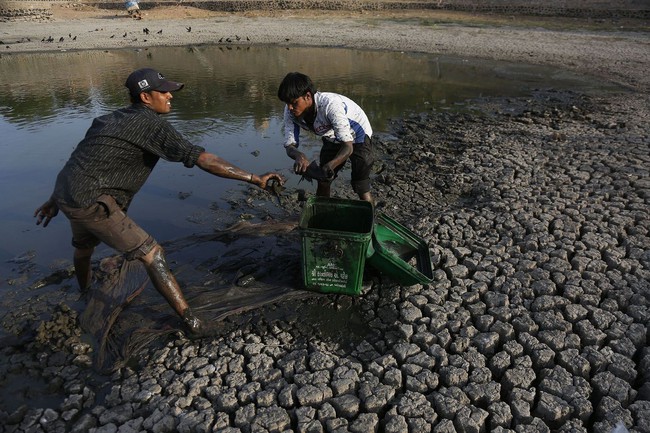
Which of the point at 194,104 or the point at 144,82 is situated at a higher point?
the point at 144,82

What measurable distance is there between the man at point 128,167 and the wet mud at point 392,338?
64 cm

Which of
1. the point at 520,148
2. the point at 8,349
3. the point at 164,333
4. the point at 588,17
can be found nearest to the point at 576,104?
the point at 520,148

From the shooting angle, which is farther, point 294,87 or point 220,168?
point 294,87

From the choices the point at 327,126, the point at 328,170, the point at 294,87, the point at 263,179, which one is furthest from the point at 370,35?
the point at 263,179

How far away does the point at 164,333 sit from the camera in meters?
3.75

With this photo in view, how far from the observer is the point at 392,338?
3.68m

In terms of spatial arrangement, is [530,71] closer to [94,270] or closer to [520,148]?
[520,148]

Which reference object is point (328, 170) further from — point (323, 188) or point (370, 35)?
point (370, 35)

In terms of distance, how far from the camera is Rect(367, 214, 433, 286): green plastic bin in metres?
3.97

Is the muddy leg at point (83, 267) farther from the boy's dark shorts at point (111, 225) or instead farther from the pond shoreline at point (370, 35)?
the pond shoreline at point (370, 35)

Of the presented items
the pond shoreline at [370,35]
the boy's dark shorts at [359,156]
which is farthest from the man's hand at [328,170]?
the pond shoreline at [370,35]

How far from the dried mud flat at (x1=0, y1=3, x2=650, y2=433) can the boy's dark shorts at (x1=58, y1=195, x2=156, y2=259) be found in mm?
835

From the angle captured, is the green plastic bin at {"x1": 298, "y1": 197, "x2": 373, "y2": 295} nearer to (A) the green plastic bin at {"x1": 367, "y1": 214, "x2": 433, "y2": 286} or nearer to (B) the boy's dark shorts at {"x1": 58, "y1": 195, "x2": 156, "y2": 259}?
(A) the green plastic bin at {"x1": 367, "y1": 214, "x2": 433, "y2": 286}

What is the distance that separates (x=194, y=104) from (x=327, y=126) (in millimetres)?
8224
